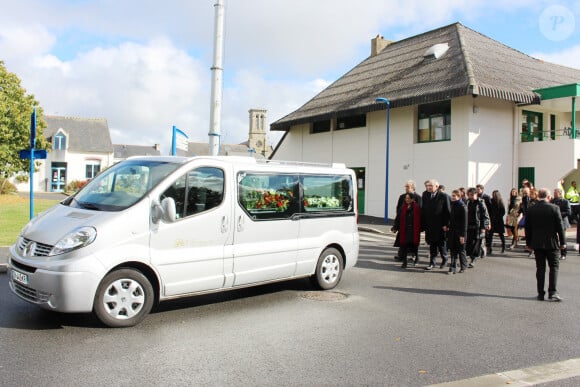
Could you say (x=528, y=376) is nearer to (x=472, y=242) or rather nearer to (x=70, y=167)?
(x=472, y=242)

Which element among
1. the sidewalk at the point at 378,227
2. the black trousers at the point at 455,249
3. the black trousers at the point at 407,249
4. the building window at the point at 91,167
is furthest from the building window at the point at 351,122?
the building window at the point at 91,167

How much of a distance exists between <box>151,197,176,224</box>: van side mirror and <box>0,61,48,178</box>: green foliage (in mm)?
27430

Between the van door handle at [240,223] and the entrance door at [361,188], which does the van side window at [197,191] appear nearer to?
the van door handle at [240,223]

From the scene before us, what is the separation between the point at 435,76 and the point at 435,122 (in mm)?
2063

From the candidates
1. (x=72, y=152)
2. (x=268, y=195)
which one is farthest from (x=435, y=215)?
(x=72, y=152)

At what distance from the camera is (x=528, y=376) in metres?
4.38

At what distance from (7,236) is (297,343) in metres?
10.4

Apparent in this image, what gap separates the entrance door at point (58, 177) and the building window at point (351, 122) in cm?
3514

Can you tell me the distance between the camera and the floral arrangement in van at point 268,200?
21.7 ft

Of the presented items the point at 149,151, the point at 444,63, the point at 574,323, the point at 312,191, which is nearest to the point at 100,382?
the point at 312,191

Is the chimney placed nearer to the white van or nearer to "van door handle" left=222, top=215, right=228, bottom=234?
the white van

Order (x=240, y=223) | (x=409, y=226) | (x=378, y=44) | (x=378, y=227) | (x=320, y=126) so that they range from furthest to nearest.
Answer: (x=378, y=44) → (x=320, y=126) → (x=378, y=227) → (x=409, y=226) → (x=240, y=223)

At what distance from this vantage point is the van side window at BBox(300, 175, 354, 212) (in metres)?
7.51

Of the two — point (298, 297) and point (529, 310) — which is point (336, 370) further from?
point (529, 310)
